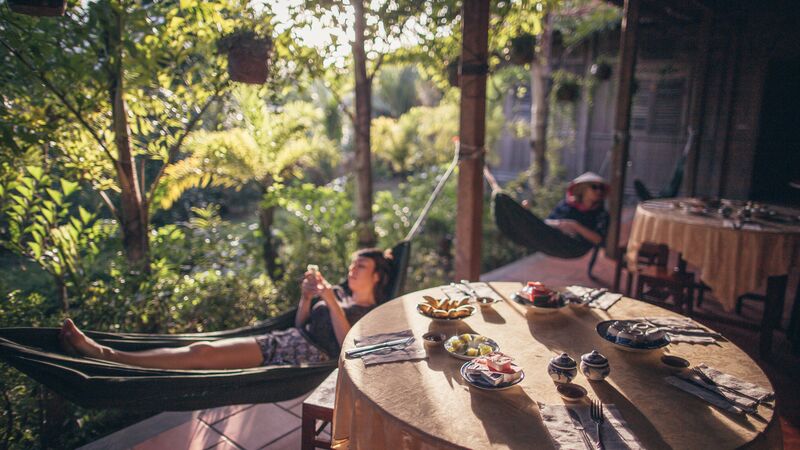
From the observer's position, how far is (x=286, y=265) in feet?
12.6

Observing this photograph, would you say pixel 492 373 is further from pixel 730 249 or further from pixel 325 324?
pixel 730 249

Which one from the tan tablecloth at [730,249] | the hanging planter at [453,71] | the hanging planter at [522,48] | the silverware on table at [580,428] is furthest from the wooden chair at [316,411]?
the hanging planter at [522,48]

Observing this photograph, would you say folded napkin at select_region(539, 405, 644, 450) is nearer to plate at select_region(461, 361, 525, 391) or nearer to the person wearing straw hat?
plate at select_region(461, 361, 525, 391)

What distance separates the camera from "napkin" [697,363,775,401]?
52.9 inches

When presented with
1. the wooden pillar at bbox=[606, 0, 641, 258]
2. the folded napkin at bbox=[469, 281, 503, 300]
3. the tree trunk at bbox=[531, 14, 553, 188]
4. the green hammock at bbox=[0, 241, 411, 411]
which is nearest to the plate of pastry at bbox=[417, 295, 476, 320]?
the folded napkin at bbox=[469, 281, 503, 300]

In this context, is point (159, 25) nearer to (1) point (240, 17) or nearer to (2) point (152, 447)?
(1) point (240, 17)

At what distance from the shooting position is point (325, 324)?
2.34m

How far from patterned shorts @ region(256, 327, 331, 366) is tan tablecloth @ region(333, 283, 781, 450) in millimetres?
631

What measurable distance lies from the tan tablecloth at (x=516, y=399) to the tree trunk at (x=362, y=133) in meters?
1.93

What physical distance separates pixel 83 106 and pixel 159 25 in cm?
57

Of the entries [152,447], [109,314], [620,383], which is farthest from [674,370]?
[109,314]

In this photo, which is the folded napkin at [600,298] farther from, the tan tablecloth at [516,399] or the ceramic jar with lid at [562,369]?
the ceramic jar with lid at [562,369]

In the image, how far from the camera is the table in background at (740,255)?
2.99m

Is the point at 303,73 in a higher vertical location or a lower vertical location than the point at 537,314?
higher
